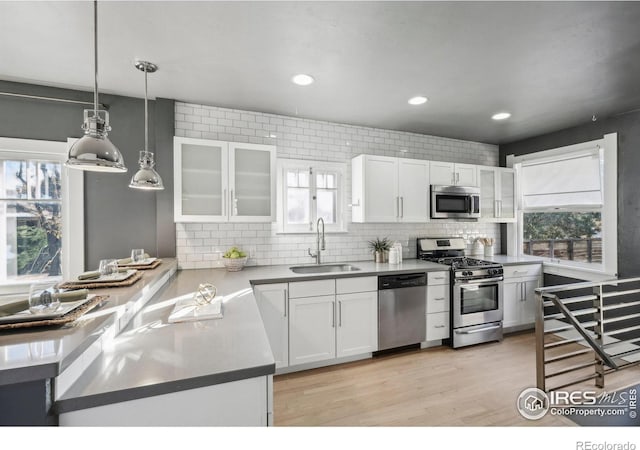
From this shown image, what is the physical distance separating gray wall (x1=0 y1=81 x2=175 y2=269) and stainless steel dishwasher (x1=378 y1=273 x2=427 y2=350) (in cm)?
227

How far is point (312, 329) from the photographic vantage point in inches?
111

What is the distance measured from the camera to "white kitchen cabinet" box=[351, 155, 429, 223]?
11.3 ft

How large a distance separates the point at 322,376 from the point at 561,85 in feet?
11.1

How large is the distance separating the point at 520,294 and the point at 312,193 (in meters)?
3.00

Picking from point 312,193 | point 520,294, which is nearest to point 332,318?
point 312,193

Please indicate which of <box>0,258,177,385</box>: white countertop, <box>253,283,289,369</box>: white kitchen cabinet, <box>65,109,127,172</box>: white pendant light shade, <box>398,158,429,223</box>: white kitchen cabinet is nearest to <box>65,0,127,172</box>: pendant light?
<box>65,109,127,172</box>: white pendant light shade

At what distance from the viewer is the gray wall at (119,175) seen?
256cm

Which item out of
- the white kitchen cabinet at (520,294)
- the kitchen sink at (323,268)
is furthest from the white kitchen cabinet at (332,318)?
the white kitchen cabinet at (520,294)

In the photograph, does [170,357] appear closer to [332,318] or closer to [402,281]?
[332,318]

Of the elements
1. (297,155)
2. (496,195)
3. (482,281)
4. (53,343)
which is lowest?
(482,281)

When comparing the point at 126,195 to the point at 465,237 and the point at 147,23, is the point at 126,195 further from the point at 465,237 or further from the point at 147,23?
the point at 465,237

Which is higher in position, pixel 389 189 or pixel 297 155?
pixel 297 155

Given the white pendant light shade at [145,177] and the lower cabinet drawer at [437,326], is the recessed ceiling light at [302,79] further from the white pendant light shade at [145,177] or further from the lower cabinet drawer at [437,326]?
the lower cabinet drawer at [437,326]

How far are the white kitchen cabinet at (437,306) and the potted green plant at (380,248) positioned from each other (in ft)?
1.92
